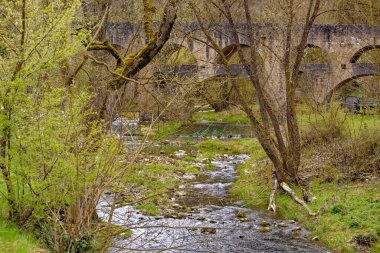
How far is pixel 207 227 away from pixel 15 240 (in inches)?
157

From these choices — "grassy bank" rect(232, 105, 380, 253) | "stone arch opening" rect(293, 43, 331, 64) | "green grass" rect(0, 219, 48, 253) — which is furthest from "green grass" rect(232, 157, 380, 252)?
"stone arch opening" rect(293, 43, 331, 64)

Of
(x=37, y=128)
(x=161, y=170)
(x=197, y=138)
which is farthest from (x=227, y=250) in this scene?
(x=197, y=138)

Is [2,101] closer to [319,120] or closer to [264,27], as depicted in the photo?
[319,120]

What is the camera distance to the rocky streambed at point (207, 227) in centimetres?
866

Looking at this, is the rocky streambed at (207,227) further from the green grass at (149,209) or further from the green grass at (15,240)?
the green grass at (15,240)

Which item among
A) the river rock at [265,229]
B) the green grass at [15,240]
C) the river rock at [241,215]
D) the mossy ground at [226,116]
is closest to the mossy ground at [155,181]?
the river rock at [241,215]

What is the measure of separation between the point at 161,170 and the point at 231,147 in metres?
6.60

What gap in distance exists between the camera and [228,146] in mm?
21375

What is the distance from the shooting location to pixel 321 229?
9.59m

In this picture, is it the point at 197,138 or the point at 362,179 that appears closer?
the point at 362,179

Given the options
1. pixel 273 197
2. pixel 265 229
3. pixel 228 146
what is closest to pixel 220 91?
pixel 228 146

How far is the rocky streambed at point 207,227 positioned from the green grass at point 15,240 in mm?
1152

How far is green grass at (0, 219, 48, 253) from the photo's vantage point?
19.6 ft

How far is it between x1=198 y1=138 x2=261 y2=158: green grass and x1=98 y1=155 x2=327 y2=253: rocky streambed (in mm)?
6358
